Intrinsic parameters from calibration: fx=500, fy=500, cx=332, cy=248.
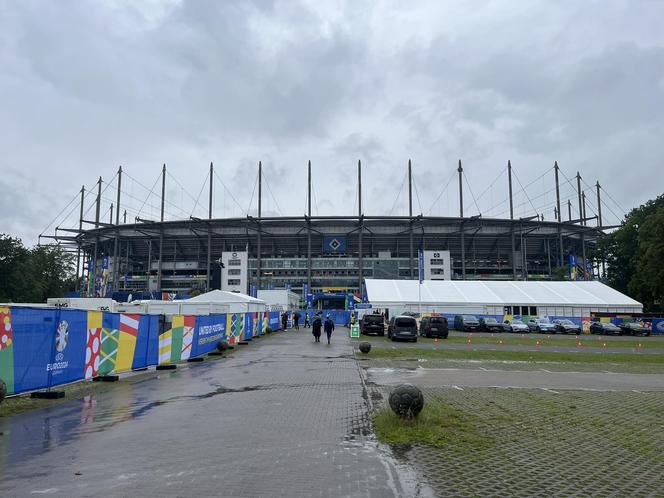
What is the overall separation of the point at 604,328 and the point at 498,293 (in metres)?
14.4

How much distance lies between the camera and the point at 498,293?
60.2 m

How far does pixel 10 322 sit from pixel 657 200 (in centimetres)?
7848

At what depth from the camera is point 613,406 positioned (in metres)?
10.0

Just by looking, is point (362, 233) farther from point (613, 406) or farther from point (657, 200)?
point (613, 406)

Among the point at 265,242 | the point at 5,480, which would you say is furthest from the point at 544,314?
the point at 265,242

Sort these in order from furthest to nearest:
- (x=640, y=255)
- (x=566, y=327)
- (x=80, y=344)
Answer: (x=640, y=255)
(x=566, y=327)
(x=80, y=344)

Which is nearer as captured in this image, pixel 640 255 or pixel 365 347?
pixel 365 347

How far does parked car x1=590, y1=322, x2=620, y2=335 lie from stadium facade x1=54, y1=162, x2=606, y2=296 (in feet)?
189

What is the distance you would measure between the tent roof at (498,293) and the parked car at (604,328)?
8.63m

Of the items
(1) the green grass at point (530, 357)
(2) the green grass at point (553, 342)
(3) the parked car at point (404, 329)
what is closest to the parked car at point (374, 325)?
(2) the green grass at point (553, 342)

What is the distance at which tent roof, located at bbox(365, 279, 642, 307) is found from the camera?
57131 millimetres

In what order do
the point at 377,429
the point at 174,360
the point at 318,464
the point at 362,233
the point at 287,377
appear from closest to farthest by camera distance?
1. the point at 318,464
2. the point at 377,429
3. the point at 287,377
4. the point at 174,360
5. the point at 362,233

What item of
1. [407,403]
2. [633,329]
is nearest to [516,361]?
[407,403]

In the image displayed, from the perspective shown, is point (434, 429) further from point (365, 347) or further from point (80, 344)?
point (365, 347)
